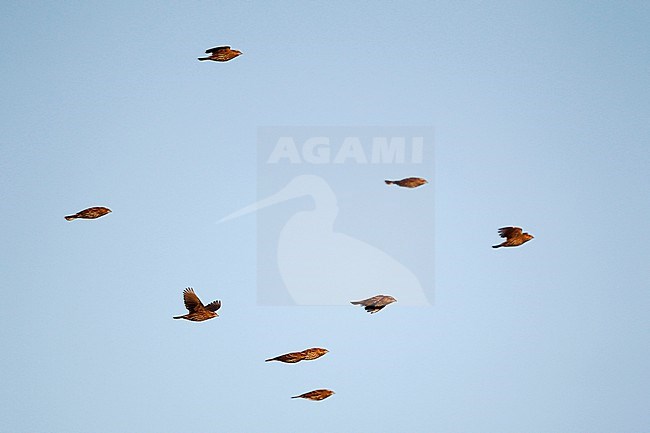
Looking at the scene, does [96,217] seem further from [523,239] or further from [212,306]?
[523,239]

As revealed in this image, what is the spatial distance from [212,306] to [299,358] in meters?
1.23

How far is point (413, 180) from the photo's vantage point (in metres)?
7.94

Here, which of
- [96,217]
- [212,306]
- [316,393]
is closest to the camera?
[212,306]

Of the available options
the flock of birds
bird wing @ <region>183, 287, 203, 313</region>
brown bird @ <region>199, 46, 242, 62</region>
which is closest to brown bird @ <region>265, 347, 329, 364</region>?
the flock of birds

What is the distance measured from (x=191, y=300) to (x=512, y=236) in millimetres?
3052

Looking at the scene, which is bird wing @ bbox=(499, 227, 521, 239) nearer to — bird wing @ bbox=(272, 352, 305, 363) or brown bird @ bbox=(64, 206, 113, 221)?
bird wing @ bbox=(272, 352, 305, 363)

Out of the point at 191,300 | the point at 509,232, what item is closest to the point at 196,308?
the point at 191,300

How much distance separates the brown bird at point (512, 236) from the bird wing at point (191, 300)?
9.17 ft

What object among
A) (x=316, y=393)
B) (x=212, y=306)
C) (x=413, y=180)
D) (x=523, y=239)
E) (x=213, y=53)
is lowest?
(x=316, y=393)

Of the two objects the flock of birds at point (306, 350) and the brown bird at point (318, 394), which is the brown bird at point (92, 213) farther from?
the brown bird at point (318, 394)

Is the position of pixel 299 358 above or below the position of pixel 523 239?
below

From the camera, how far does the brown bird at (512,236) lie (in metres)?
7.35

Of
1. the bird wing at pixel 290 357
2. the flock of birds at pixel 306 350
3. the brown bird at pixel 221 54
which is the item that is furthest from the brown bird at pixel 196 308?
the brown bird at pixel 221 54

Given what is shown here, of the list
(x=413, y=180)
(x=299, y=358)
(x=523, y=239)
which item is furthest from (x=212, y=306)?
(x=523, y=239)
